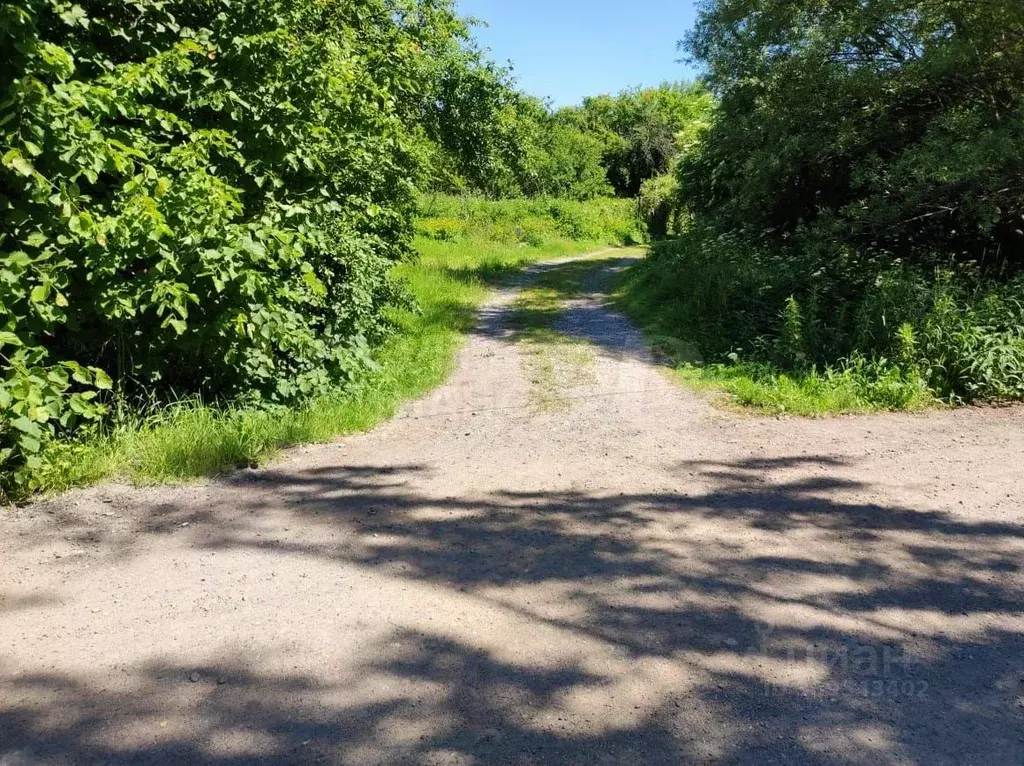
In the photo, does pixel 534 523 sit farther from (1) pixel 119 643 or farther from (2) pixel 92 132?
(2) pixel 92 132

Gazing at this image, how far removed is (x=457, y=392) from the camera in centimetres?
854

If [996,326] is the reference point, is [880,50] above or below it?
above

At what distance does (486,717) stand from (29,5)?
5016 millimetres

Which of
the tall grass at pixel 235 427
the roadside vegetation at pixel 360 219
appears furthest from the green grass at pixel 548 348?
the roadside vegetation at pixel 360 219

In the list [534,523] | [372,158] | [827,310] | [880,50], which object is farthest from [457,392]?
[880,50]

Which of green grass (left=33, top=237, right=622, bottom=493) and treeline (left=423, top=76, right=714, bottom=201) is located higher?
treeline (left=423, top=76, right=714, bottom=201)

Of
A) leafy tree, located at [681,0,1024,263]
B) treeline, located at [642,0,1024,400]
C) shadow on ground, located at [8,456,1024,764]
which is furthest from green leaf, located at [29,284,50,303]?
leafy tree, located at [681,0,1024,263]

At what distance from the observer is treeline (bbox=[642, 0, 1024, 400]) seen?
27.8ft

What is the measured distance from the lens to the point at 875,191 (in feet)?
34.2

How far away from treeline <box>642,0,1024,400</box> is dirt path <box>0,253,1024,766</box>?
253 centimetres

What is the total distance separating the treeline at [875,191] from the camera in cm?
847

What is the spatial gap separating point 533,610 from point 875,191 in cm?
905

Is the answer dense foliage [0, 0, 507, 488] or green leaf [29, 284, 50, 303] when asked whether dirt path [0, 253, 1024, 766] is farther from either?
green leaf [29, 284, 50, 303]

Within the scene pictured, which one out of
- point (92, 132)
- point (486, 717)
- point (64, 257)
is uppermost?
point (92, 132)
